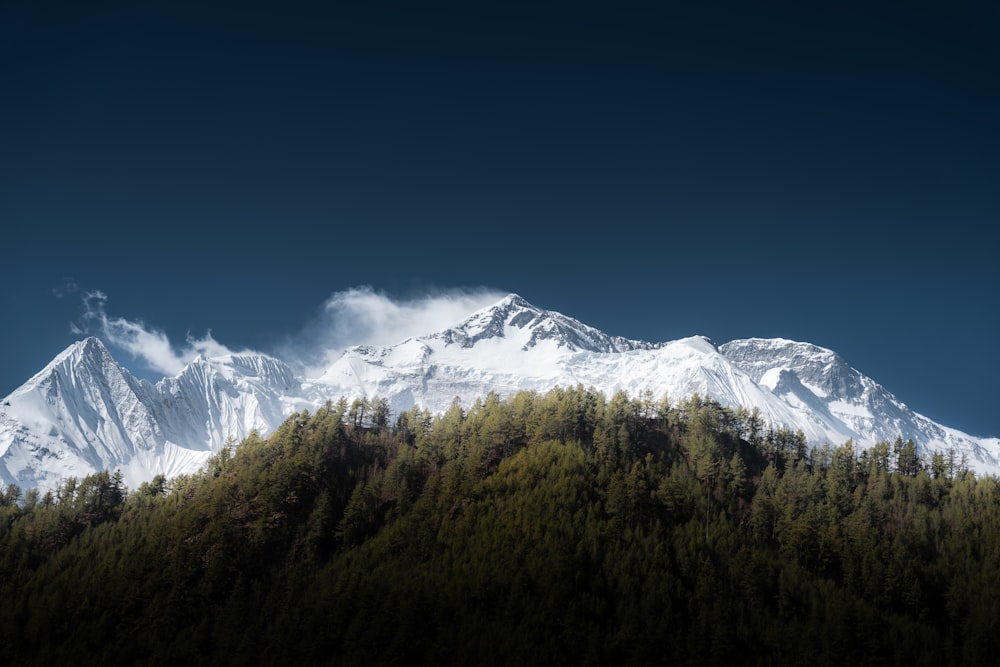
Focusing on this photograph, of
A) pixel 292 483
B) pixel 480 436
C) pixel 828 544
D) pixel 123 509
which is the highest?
pixel 480 436

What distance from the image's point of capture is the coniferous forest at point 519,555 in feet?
379

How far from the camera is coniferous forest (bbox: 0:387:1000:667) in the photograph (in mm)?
115375

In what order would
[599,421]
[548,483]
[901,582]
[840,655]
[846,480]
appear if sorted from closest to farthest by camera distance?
[840,655], [901,582], [548,483], [846,480], [599,421]

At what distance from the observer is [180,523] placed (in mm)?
151500

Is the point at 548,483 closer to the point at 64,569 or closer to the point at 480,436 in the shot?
the point at 480,436

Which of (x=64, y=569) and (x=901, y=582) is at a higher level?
(x=901, y=582)

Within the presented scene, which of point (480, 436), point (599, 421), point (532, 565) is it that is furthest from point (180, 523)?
point (599, 421)

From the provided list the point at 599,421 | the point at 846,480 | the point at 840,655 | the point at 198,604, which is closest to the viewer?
the point at 840,655

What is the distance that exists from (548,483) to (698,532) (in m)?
34.5

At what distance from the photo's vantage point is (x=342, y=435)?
180 m

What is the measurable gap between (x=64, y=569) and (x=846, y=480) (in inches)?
7719

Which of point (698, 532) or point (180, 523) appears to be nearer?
point (698, 532)

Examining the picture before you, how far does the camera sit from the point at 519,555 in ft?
422

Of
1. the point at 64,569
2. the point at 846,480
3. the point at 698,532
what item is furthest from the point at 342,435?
the point at 846,480
